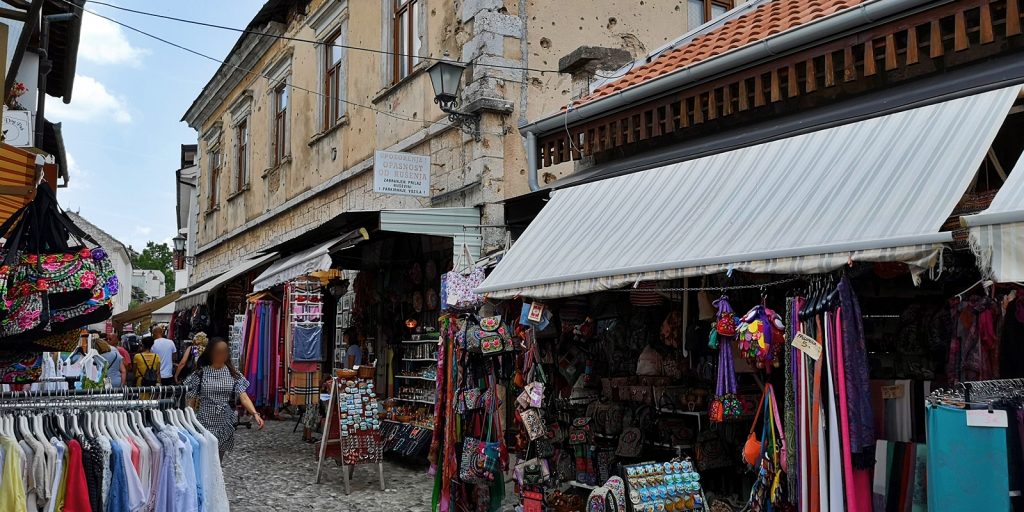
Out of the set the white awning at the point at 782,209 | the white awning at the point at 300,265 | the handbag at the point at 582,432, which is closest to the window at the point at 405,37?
the white awning at the point at 300,265

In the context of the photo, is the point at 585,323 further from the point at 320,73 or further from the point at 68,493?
the point at 320,73

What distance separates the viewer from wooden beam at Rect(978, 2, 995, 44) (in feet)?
14.6

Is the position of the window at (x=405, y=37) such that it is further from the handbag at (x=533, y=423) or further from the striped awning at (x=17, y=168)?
the striped awning at (x=17, y=168)

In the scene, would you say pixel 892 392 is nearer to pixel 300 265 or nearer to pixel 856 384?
pixel 856 384

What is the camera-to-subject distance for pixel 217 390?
24.2ft

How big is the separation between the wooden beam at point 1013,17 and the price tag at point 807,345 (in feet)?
6.31

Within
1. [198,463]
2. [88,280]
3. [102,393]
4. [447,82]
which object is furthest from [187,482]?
[447,82]

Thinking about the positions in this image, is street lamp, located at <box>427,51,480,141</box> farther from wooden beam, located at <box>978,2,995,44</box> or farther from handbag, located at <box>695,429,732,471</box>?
wooden beam, located at <box>978,2,995,44</box>

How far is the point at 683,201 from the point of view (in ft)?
19.1

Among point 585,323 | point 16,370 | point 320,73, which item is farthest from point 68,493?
point 320,73

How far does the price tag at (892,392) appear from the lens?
493 cm

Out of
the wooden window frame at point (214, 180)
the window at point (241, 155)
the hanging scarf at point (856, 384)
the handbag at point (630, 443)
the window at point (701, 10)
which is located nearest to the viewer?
the hanging scarf at point (856, 384)

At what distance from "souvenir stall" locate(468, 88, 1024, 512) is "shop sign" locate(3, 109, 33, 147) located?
14.5 ft

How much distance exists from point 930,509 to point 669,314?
9.43 feet
